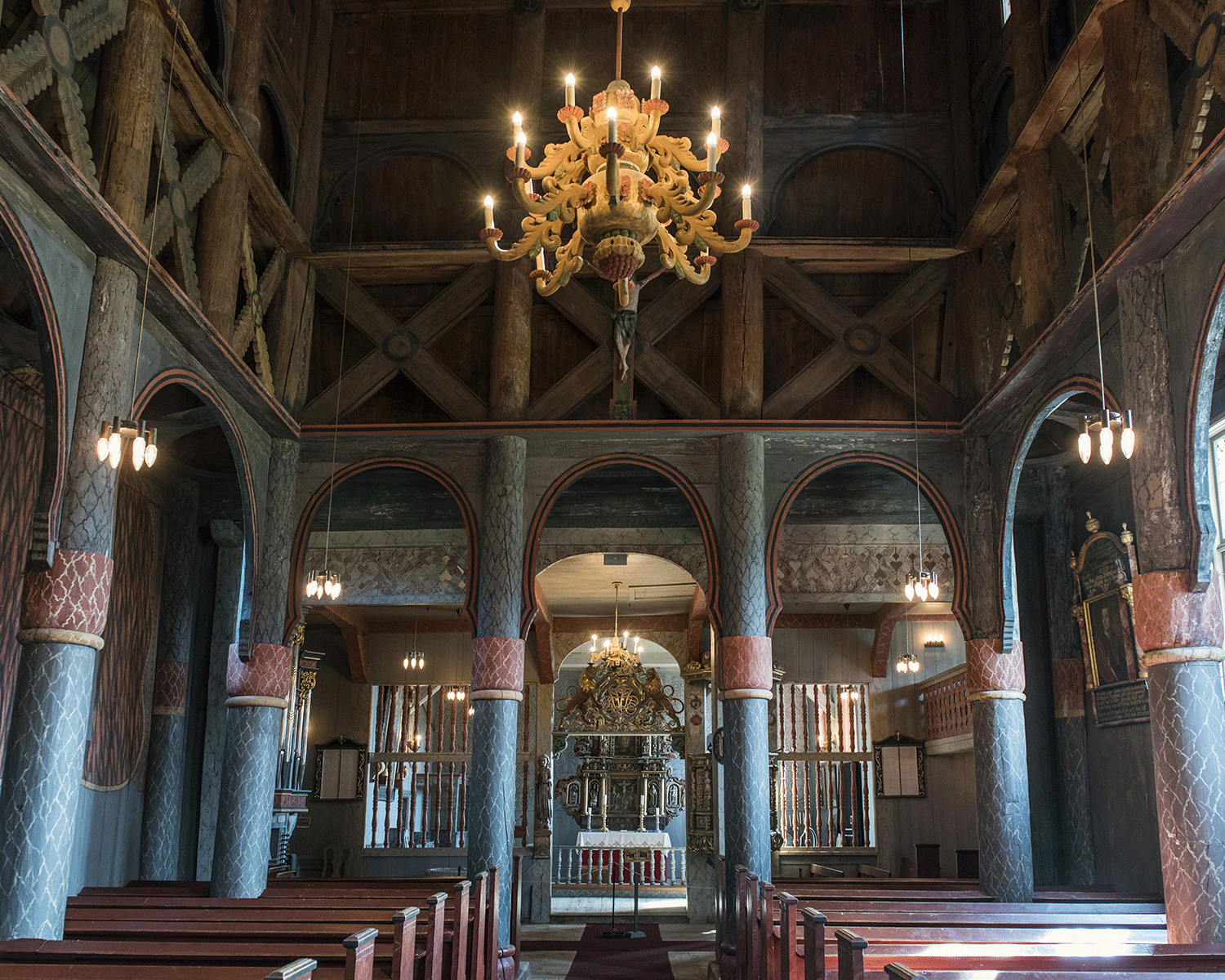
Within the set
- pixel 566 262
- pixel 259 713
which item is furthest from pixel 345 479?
pixel 566 262

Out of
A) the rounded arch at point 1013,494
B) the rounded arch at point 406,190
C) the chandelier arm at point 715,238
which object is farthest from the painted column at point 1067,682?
the rounded arch at point 406,190

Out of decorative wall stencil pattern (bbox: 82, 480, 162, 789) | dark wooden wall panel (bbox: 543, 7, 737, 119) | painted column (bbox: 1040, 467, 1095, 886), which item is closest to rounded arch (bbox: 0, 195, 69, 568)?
decorative wall stencil pattern (bbox: 82, 480, 162, 789)

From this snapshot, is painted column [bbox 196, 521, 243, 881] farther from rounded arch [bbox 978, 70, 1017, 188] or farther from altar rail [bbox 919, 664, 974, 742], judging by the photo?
altar rail [bbox 919, 664, 974, 742]

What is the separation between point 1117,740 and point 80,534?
11.1 meters

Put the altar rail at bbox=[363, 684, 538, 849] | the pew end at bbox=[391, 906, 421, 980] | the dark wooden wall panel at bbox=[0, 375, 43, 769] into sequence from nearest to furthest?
1. the pew end at bbox=[391, 906, 421, 980]
2. the dark wooden wall panel at bbox=[0, 375, 43, 769]
3. the altar rail at bbox=[363, 684, 538, 849]

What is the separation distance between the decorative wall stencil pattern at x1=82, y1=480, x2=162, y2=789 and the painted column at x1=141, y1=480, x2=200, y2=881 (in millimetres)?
142

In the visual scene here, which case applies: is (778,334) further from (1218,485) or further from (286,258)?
(286,258)

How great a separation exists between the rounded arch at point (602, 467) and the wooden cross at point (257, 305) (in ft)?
10.7

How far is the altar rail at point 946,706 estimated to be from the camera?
1761 cm

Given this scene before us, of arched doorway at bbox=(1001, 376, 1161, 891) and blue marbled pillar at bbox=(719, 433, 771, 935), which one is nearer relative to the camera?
blue marbled pillar at bbox=(719, 433, 771, 935)

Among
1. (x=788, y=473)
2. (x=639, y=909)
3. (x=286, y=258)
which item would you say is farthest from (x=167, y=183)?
(x=639, y=909)

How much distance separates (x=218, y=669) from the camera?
14.6 m

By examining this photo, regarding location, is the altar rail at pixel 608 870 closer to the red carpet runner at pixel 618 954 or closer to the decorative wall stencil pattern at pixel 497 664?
the red carpet runner at pixel 618 954

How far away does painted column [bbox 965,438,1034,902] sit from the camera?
1105cm
